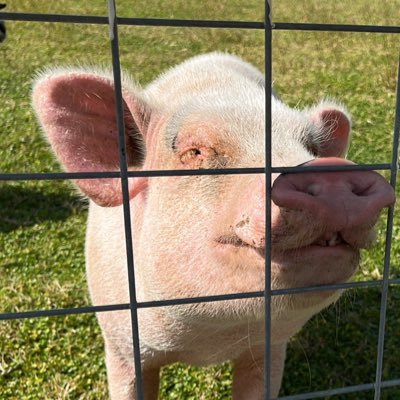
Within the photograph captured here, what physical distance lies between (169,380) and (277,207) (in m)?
1.34

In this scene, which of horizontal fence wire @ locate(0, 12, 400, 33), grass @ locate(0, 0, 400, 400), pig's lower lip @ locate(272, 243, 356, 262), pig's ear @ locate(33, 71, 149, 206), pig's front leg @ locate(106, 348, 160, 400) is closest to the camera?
horizontal fence wire @ locate(0, 12, 400, 33)

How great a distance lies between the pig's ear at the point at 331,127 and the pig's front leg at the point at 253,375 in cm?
61

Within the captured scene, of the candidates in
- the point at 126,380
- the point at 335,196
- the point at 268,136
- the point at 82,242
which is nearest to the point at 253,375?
the point at 126,380

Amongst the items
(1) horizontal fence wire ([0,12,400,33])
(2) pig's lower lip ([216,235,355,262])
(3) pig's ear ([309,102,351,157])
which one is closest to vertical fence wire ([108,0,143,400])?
(1) horizontal fence wire ([0,12,400,33])

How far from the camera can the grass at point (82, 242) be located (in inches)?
81.7

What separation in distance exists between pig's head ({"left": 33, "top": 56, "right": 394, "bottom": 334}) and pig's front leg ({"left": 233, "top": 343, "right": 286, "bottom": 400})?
471mm

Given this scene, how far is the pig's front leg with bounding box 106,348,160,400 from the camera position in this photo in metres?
1.73

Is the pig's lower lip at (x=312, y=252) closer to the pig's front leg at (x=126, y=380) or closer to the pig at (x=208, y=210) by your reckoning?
the pig at (x=208, y=210)

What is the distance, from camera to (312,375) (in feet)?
6.95

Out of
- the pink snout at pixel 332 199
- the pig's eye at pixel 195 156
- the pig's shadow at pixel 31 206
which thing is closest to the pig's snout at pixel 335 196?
the pink snout at pixel 332 199

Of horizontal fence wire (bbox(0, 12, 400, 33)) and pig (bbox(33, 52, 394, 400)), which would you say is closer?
horizontal fence wire (bbox(0, 12, 400, 33))

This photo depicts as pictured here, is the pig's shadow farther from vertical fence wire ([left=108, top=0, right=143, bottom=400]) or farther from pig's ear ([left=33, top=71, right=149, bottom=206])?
vertical fence wire ([left=108, top=0, right=143, bottom=400])

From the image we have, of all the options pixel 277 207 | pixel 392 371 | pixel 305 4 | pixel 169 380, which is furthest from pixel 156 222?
pixel 305 4

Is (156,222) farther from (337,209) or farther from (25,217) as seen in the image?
(25,217)
